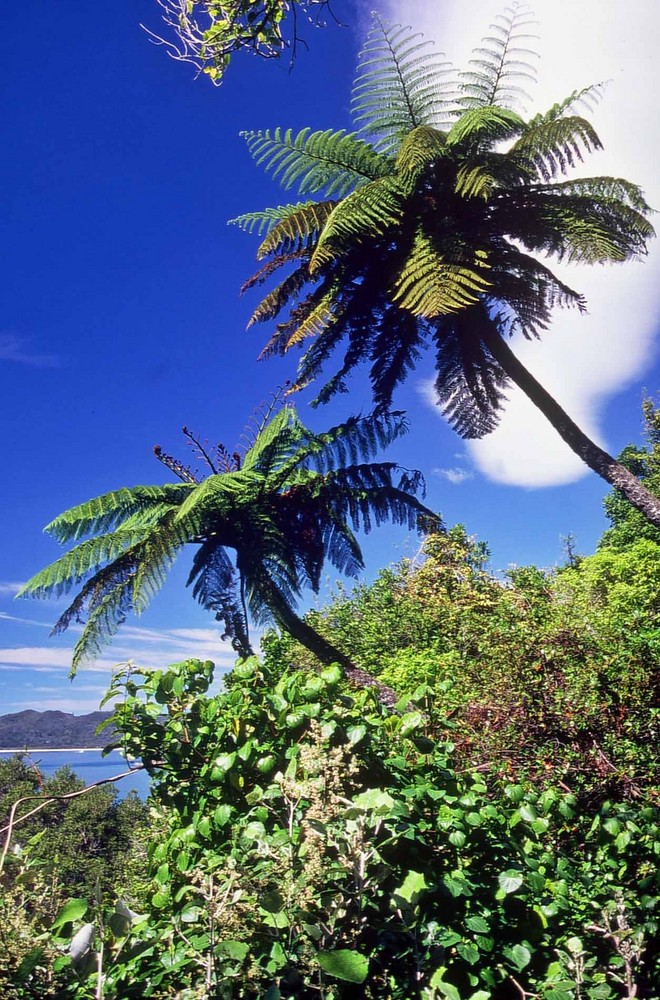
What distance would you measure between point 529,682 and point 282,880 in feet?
9.30

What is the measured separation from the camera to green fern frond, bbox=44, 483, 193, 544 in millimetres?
7617

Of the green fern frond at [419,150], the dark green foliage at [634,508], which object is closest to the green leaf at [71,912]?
the green fern frond at [419,150]

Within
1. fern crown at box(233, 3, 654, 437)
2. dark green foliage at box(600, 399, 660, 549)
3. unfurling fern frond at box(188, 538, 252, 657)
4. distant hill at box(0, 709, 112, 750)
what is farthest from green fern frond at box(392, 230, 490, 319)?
distant hill at box(0, 709, 112, 750)

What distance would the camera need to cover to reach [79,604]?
7715 mm

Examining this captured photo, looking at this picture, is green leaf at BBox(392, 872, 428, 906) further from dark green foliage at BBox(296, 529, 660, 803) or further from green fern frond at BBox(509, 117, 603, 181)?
green fern frond at BBox(509, 117, 603, 181)

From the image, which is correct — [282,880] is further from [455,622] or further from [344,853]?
[455,622]

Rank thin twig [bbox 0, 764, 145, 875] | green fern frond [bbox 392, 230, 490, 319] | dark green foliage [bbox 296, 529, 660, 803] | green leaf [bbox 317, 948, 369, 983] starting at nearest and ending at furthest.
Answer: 1. green leaf [bbox 317, 948, 369, 983]
2. thin twig [bbox 0, 764, 145, 875]
3. dark green foliage [bbox 296, 529, 660, 803]
4. green fern frond [bbox 392, 230, 490, 319]

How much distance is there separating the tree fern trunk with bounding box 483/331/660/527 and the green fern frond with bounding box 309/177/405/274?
183cm

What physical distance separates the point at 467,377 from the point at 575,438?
201 centimetres

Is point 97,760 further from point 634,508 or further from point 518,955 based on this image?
point 518,955

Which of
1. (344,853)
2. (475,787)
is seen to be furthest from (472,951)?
(475,787)

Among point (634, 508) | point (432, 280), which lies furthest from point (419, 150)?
point (634, 508)

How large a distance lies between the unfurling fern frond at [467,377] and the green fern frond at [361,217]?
61.2 inches

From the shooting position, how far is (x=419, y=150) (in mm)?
6457
